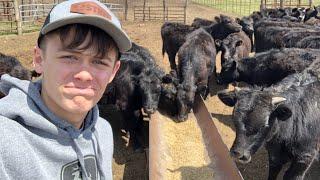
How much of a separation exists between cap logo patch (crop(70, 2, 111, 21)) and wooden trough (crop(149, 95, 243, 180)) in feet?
12.1

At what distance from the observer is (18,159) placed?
1.61 metres

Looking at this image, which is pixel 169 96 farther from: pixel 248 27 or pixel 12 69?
pixel 248 27

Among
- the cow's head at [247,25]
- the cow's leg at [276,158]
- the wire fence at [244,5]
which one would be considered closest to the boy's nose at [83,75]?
the cow's leg at [276,158]

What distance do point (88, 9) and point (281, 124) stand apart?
14.5 ft

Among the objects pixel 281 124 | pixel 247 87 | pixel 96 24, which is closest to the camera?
pixel 96 24

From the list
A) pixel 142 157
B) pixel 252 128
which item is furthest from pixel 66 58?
pixel 142 157

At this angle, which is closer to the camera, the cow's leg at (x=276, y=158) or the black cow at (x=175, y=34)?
the cow's leg at (x=276, y=158)

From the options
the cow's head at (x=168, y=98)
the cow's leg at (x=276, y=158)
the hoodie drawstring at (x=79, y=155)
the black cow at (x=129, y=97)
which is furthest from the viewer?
the cow's head at (x=168, y=98)

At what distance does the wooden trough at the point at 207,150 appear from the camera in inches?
221

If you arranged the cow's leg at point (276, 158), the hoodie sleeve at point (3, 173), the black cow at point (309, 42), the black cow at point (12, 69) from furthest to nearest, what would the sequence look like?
1. the black cow at point (309, 42)
2. the black cow at point (12, 69)
3. the cow's leg at point (276, 158)
4. the hoodie sleeve at point (3, 173)

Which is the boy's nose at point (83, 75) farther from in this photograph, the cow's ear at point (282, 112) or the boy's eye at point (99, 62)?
the cow's ear at point (282, 112)

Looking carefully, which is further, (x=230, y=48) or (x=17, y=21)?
(x=17, y=21)

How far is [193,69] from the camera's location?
9.68 metres

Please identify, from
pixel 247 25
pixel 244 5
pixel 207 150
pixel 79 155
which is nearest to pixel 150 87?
pixel 207 150
